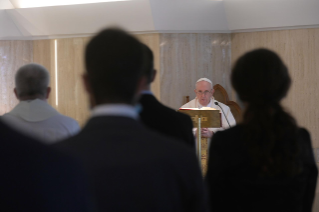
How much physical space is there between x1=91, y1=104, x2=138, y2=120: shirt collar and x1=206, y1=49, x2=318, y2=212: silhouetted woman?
0.76 meters

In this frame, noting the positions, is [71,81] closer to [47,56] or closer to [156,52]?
[47,56]

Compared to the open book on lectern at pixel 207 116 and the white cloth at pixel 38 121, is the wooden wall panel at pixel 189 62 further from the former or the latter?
the white cloth at pixel 38 121

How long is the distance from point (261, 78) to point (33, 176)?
148 cm

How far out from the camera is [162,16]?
833 centimetres

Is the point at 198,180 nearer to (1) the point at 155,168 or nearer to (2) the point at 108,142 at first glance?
(1) the point at 155,168

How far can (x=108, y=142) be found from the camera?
126 centimetres

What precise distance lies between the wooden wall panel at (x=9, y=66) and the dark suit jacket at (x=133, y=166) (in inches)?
333

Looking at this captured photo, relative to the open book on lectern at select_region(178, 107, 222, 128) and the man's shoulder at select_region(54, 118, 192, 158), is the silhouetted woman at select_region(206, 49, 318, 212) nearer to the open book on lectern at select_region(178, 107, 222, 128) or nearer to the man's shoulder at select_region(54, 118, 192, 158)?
the man's shoulder at select_region(54, 118, 192, 158)

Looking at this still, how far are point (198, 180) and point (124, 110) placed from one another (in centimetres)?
34

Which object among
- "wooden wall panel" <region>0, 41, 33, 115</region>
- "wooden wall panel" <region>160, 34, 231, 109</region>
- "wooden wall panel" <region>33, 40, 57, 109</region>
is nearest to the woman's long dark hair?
"wooden wall panel" <region>160, 34, 231, 109</region>

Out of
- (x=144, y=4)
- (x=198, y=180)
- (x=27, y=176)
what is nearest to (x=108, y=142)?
(x=198, y=180)

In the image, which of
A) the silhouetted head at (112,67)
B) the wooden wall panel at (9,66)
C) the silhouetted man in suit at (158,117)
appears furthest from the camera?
the wooden wall panel at (9,66)

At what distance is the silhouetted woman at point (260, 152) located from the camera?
192cm

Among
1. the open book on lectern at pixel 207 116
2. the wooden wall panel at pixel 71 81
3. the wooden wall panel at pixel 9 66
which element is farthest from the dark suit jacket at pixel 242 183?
the wooden wall panel at pixel 9 66
